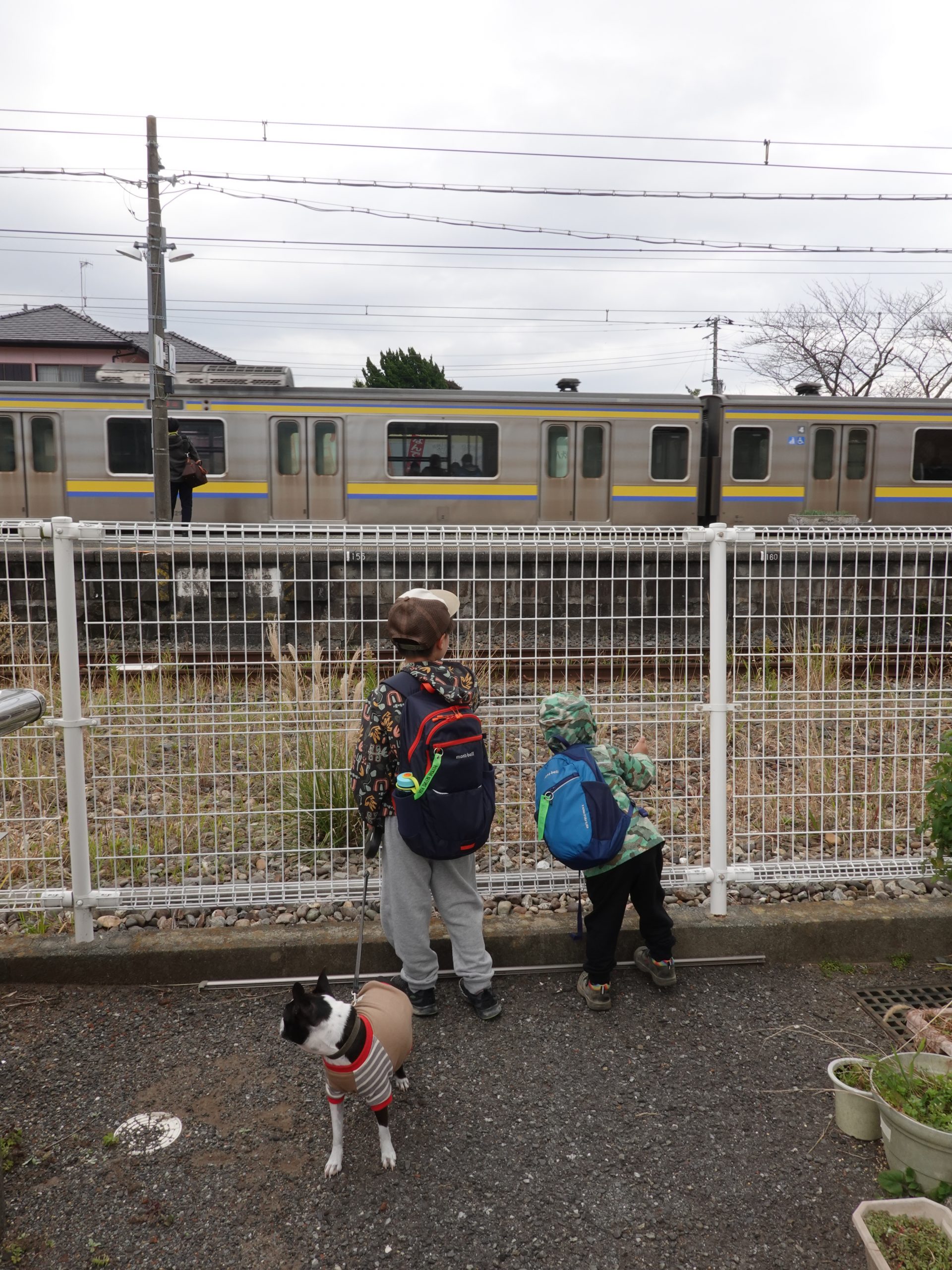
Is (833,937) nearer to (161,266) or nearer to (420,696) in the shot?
(420,696)

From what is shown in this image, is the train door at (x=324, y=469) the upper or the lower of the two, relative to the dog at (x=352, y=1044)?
upper

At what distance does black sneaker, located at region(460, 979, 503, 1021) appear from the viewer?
10.5 feet

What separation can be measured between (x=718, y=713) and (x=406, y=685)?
1.40 meters

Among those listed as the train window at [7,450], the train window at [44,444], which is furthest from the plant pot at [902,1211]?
the train window at [7,450]

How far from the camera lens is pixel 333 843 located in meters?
4.30

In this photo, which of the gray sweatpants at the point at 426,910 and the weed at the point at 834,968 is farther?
the weed at the point at 834,968

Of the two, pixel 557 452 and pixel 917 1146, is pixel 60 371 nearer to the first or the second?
pixel 557 452

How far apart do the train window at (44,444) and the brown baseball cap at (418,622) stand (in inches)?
529

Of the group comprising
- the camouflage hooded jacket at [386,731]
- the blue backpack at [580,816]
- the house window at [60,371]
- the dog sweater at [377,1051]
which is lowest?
the dog sweater at [377,1051]

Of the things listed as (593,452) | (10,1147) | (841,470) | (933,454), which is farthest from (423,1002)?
(933,454)

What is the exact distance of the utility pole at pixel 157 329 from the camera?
12.0 metres

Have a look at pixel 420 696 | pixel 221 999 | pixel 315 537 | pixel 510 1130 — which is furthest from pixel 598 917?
pixel 315 537

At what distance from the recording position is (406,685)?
310cm

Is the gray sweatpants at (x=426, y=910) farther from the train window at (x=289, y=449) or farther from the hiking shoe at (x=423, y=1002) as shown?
the train window at (x=289, y=449)
